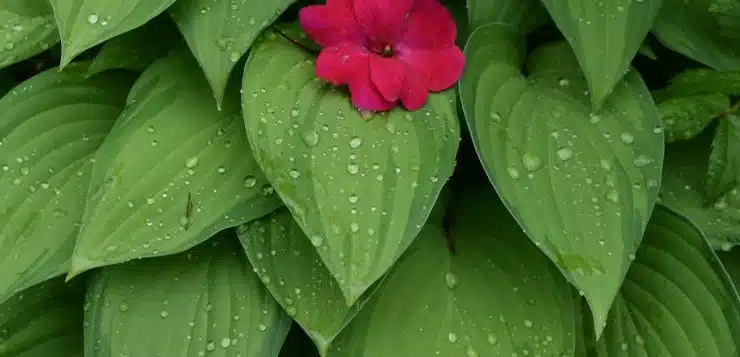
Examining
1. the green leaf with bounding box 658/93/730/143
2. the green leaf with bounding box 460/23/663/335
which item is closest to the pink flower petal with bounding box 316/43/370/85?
the green leaf with bounding box 460/23/663/335

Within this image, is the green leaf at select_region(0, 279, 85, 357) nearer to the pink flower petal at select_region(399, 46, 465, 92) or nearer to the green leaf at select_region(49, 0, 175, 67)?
the green leaf at select_region(49, 0, 175, 67)

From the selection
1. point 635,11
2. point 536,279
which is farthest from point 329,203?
point 635,11

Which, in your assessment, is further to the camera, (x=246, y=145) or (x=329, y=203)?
(x=246, y=145)

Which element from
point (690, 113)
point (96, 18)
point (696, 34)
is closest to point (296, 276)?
point (96, 18)

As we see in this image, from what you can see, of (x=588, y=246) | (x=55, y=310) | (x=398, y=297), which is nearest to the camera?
(x=588, y=246)

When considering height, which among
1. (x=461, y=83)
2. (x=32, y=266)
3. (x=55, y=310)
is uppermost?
(x=461, y=83)

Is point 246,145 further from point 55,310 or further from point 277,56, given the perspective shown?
point 55,310

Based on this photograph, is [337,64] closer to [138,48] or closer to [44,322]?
[138,48]

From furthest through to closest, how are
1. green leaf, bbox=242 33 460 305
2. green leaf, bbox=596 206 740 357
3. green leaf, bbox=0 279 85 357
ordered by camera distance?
green leaf, bbox=0 279 85 357, green leaf, bbox=596 206 740 357, green leaf, bbox=242 33 460 305
